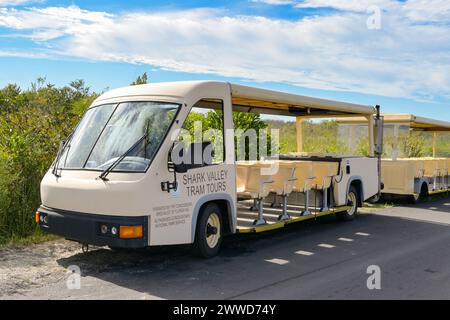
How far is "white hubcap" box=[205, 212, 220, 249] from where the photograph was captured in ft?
22.5

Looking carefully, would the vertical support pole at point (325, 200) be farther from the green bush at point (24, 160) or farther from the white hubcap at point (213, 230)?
the green bush at point (24, 160)

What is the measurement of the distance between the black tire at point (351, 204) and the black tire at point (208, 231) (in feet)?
14.1

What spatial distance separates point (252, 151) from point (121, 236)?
18.5ft

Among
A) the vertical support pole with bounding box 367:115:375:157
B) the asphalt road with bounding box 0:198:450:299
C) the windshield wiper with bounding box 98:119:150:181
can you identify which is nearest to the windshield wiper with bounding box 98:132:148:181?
the windshield wiper with bounding box 98:119:150:181

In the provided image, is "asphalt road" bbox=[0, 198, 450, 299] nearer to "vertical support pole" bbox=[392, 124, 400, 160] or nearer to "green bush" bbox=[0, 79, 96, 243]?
"green bush" bbox=[0, 79, 96, 243]

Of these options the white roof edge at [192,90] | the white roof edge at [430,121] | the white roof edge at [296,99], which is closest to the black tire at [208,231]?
the white roof edge at [192,90]

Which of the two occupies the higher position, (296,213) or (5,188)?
(5,188)

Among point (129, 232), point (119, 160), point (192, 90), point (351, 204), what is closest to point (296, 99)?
point (192, 90)

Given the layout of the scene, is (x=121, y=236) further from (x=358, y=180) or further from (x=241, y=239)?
(x=358, y=180)

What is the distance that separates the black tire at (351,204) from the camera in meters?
10.6
